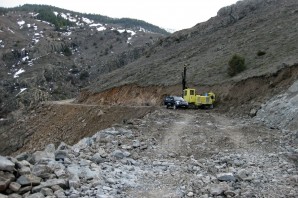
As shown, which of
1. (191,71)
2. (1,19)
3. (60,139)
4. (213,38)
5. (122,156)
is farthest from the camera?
(1,19)

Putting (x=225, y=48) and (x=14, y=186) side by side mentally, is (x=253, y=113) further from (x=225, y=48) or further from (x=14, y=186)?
(x=225, y=48)

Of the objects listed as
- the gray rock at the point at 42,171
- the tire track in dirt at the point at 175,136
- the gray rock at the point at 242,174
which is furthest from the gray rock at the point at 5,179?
the tire track in dirt at the point at 175,136

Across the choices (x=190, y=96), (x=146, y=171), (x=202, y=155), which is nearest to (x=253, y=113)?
(x=202, y=155)

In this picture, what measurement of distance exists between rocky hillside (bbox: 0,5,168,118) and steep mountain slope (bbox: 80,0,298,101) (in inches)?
945

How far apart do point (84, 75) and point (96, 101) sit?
153 ft

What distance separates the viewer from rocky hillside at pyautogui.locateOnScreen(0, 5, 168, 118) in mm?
84938

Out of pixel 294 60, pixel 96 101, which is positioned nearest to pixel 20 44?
pixel 96 101

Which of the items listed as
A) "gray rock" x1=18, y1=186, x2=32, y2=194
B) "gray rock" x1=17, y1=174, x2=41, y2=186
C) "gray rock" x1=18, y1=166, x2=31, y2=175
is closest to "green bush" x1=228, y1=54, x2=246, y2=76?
"gray rock" x1=18, y1=166, x2=31, y2=175

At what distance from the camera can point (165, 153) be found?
13969 mm

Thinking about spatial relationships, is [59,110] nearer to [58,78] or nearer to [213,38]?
[213,38]

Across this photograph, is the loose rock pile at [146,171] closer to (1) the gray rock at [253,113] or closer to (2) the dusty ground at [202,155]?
(2) the dusty ground at [202,155]

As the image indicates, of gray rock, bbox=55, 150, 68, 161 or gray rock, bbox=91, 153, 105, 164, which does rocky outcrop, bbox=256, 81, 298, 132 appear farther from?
gray rock, bbox=55, 150, 68, 161

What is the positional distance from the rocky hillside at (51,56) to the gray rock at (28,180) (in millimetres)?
57607

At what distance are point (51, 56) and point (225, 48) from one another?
246 feet
